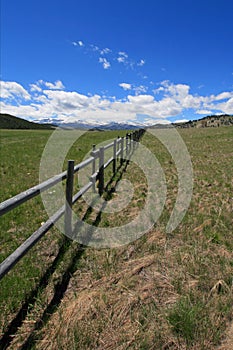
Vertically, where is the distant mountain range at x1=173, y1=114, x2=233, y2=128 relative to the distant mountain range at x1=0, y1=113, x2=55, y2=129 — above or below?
above

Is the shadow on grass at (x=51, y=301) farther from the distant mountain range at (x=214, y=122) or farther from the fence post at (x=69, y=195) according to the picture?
the distant mountain range at (x=214, y=122)

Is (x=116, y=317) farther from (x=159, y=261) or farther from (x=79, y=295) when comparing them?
(x=159, y=261)

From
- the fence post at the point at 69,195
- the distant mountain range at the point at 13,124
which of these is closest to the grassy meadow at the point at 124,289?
the fence post at the point at 69,195

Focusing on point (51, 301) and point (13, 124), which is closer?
point (51, 301)

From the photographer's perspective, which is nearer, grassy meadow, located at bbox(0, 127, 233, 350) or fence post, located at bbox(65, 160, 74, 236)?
grassy meadow, located at bbox(0, 127, 233, 350)

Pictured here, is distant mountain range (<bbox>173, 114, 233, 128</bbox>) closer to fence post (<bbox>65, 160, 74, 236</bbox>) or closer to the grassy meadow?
the grassy meadow

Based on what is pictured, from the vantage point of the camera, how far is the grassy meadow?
2.68 m

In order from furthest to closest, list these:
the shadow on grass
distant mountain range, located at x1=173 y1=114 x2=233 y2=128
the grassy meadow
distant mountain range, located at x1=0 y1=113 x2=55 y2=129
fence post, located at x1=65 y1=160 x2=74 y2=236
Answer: distant mountain range, located at x1=0 y1=113 x2=55 y2=129 → distant mountain range, located at x1=173 y1=114 x2=233 y2=128 → fence post, located at x1=65 y1=160 x2=74 y2=236 → the shadow on grass → the grassy meadow

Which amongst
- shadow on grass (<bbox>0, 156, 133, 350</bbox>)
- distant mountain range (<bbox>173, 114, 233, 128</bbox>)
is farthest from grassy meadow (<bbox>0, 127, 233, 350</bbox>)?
distant mountain range (<bbox>173, 114, 233, 128</bbox>)

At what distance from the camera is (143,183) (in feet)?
30.5

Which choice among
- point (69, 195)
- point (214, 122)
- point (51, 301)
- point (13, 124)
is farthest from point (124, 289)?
point (13, 124)

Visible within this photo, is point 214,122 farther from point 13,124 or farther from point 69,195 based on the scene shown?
point 69,195

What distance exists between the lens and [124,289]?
3.47m

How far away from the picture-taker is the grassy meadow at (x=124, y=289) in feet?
8.79
